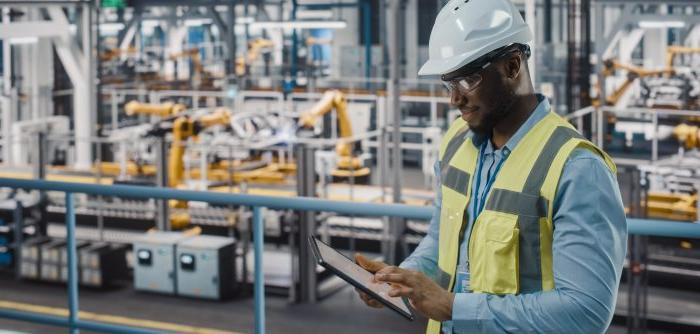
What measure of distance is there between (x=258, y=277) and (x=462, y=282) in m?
1.86

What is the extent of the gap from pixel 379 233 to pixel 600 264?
9699mm

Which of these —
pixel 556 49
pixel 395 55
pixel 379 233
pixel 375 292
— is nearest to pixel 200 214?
pixel 379 233

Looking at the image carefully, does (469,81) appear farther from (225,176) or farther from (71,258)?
(225,176)

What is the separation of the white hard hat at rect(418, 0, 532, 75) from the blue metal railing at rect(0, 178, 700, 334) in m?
1.18

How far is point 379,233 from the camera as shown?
37.4ft

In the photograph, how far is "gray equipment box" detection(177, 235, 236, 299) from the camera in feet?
31.1

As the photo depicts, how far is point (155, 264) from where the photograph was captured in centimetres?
963

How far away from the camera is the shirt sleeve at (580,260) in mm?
1724

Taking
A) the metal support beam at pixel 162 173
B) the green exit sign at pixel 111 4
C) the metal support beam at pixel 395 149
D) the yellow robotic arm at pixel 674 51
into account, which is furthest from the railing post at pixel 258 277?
the yellow robotic arm at pixel 674 51

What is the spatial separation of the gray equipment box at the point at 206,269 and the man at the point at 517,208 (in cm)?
769

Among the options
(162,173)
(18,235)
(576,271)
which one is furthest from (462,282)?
(18,235)

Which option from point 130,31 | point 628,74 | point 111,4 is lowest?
point 628,74

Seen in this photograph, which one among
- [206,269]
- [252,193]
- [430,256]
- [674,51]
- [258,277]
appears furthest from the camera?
[674,51]

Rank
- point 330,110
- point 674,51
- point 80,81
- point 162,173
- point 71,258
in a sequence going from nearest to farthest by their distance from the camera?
point 71,258
point 162,173
point 330,110
point 80,81
point 674,51
